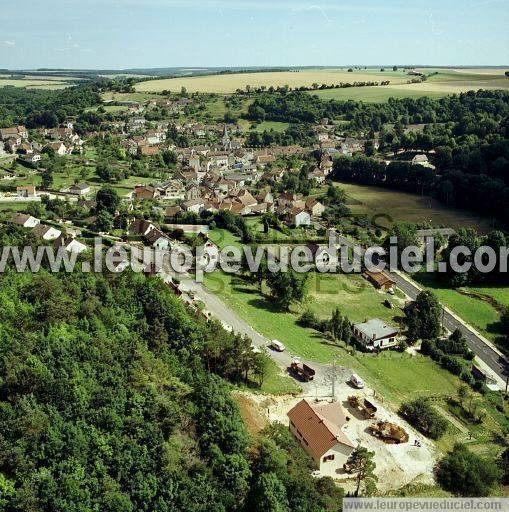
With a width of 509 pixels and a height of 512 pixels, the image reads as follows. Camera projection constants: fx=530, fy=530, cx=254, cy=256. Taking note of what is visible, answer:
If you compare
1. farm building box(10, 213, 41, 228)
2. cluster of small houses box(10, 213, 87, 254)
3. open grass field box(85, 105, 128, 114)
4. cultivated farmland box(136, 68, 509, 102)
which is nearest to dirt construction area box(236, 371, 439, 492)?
cluster of small houses box(10, 213, 87, 254)

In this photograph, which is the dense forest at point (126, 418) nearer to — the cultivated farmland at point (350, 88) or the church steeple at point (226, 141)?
the church steeple at point (226, 141)

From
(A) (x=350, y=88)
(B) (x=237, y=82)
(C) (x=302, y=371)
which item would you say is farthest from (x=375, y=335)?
(B) (x=237, y=82)

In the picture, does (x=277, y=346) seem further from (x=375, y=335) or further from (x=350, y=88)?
(x=350, y=88)

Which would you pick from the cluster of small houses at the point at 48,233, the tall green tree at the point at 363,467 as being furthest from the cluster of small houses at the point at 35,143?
the tall green tree at the point at 363,467

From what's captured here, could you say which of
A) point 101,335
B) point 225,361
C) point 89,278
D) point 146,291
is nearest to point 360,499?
point 225,361

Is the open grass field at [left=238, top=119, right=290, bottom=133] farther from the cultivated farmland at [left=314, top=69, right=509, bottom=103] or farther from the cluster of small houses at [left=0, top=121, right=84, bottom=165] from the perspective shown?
the cluster of small houses at [left=0, top=121, right=84, bottom=165]

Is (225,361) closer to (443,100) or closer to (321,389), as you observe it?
(321,389)
